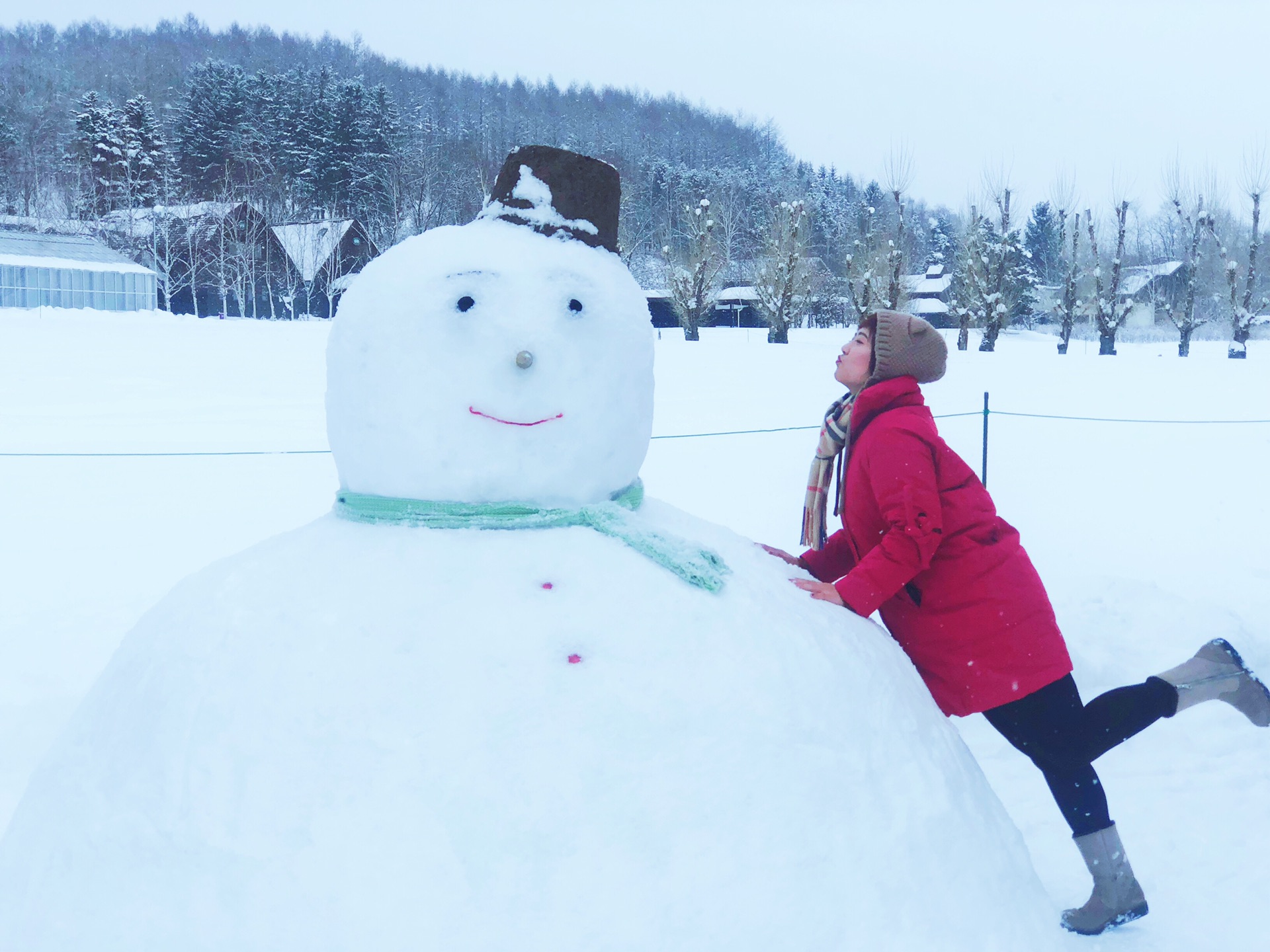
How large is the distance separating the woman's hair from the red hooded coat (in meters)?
0.06

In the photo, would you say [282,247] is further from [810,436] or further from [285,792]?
[285,792]

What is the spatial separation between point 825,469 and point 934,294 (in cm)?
4962

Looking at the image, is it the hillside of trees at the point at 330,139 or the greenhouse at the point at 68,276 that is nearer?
the greenhouse at the point at 68,276

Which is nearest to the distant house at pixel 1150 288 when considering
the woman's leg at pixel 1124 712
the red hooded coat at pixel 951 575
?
the woman's leg at pixel 1124 712

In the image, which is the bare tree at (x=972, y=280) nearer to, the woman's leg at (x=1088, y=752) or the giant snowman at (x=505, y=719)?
the woman's leg at (x=1088, y=752)

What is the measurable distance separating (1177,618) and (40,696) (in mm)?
5280

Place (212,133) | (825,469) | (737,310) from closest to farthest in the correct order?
1. (825,469)
2. (737,310)
3. (212,133)

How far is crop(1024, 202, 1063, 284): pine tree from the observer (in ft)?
183

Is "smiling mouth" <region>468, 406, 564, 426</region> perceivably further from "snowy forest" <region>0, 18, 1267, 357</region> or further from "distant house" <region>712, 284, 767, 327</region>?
"distant house" <region>712, 284, 767, 327</region>

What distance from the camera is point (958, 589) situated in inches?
91.4

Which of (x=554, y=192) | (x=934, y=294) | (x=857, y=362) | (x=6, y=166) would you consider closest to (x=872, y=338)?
(x=857, y=362)

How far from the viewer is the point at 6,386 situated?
1411 cm

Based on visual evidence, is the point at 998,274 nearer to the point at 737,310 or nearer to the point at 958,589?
the point at 737,310

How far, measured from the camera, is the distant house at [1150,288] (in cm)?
4475
